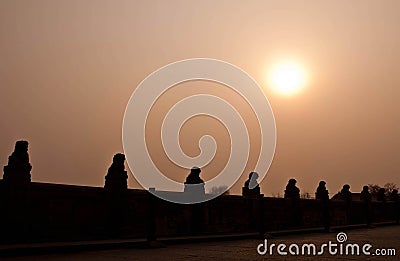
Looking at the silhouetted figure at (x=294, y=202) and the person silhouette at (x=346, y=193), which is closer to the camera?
the silhouetted figure at (x=294, y=202)

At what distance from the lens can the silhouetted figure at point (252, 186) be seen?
1199 inches

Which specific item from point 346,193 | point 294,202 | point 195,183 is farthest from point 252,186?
point 346,193

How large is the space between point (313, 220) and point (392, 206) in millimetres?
20796

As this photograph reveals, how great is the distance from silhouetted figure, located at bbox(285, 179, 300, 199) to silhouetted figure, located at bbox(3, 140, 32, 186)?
22712 mm

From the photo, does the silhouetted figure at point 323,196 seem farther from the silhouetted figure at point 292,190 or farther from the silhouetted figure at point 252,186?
the silhouetted figure at point 252,186

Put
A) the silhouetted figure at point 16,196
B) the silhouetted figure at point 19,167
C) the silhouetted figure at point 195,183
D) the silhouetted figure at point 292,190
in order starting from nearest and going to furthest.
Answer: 1. the silhouetted figure at point 16,196
2. the silhouetted figure at point 19,167
3. the silhouetted figure at point 195,183
4. the silhouetted figure at point 292,190

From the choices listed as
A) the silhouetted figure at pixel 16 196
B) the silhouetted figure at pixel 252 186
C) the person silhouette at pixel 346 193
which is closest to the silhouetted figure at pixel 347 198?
the person silhouette at pixel 346 193

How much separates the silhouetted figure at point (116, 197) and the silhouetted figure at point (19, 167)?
4235mm

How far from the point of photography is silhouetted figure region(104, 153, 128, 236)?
20047mm

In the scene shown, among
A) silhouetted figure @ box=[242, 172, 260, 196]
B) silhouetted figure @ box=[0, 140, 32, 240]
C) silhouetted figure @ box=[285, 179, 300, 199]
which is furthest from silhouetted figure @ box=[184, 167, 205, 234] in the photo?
silhouetted figure @ box=[285, 179, 300, 199]

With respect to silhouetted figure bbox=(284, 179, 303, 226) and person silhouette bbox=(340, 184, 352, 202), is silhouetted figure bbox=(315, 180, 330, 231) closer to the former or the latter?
silhouetted figure bbox=(284, 179, 303, 226)

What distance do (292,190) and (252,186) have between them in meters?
5.82

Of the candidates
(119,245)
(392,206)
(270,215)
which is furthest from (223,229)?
(392,206)

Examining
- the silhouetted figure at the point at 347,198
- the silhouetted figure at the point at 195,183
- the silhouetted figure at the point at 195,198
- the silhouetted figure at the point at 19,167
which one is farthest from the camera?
the silhouetted figure at the point at 347,198
